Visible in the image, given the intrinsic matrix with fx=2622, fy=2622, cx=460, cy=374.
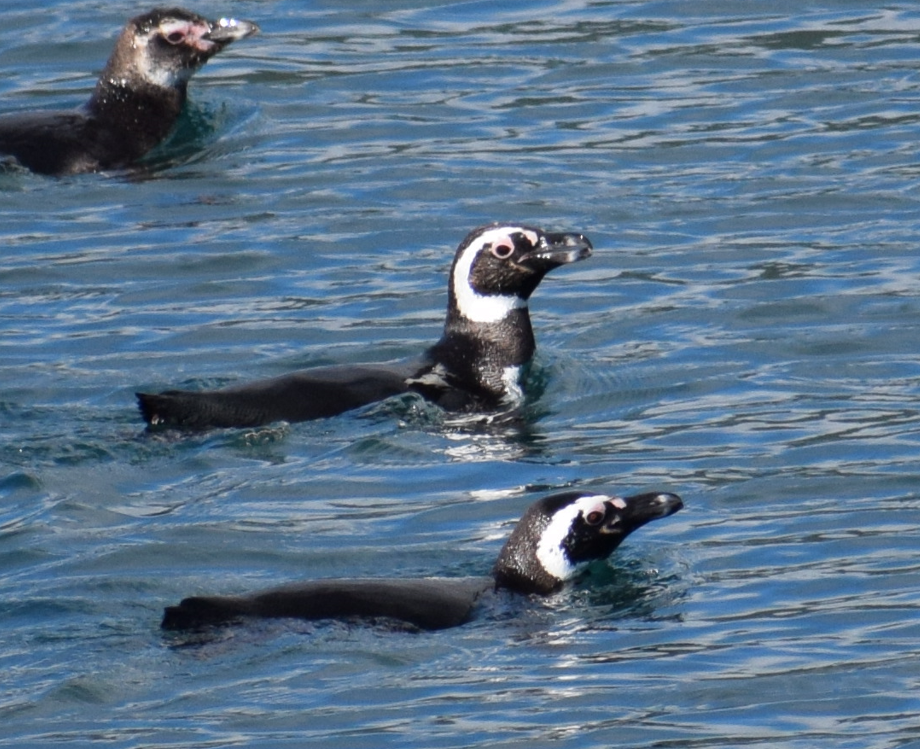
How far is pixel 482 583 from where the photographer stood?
1041 centimetres

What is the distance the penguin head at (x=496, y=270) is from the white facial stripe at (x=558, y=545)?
3.23 metres

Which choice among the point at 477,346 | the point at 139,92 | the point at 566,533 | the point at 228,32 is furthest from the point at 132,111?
the point at 566,533

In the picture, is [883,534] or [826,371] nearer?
[883,534]

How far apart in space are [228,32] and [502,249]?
215 inches

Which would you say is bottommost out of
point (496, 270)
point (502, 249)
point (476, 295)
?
point (476, 295)

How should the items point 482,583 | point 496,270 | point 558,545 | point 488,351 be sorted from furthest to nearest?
point 496,270 < point 488,351 < point 558,545 < point 482,583

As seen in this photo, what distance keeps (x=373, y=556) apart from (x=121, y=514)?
1.25 meters

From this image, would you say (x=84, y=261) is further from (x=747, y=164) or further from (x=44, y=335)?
(x=747, y=164)

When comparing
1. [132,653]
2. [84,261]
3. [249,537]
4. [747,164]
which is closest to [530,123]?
[747,164]

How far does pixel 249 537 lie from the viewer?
11.2 meters

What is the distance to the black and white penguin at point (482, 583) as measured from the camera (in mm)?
9570

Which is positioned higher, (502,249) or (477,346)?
(502,249)

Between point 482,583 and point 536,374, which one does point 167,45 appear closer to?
point 536,374

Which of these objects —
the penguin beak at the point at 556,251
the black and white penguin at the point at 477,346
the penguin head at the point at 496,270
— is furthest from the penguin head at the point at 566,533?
the penguin head at the point at 496,270
